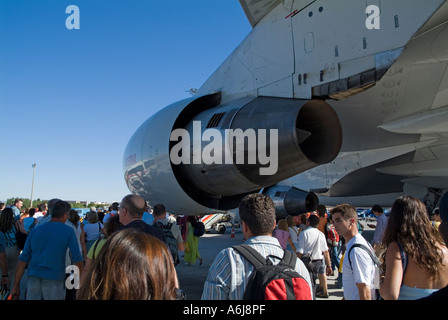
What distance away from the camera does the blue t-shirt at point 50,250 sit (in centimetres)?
329

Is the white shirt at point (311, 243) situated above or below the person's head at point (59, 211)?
below

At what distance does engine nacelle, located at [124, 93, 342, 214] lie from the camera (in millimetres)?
4453

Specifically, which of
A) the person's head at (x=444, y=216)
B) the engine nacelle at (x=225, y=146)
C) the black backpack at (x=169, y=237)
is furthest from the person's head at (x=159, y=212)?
the person's head at (x=444, y=216)

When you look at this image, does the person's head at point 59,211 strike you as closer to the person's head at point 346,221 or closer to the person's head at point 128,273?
the person's head at point 128,273

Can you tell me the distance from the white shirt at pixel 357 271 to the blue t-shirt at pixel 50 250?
2607 millimetres

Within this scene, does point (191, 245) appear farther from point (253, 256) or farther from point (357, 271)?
point (253, 256)

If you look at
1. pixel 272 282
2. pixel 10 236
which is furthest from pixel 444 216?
pixel 10 236

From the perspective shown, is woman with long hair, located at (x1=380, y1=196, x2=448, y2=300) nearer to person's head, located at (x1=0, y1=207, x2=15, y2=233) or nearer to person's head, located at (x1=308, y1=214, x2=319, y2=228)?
person's head, located at (x1=308, y1=214, x2=319, y2=228)

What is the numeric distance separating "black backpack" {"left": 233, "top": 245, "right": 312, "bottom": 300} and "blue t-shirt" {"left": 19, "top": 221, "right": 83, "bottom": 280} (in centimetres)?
239

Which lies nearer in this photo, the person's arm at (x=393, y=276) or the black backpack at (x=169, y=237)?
the person's arm at (x=393, y=276)

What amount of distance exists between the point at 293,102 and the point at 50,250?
132 inches

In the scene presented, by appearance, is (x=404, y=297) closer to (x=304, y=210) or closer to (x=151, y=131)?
(x=151, y=131)

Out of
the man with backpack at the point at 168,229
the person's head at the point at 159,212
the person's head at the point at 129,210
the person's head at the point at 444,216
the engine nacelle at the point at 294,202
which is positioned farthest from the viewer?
the engine nacelle at the point at 294,202
